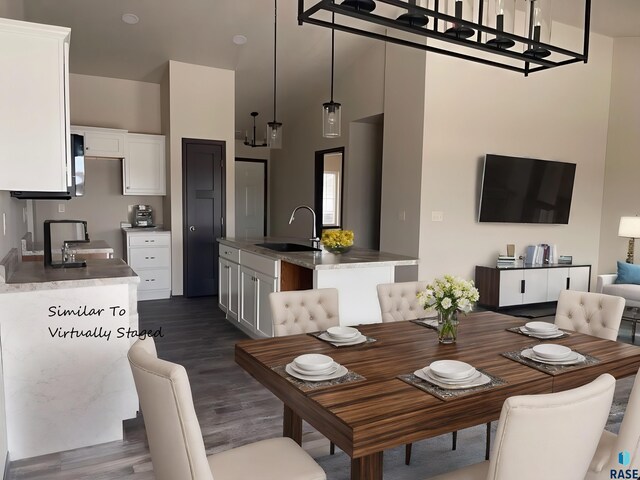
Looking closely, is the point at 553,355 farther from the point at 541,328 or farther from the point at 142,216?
the point at 142,216

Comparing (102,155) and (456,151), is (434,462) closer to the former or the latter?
(456,151)

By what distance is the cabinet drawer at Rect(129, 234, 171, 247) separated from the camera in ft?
20.6

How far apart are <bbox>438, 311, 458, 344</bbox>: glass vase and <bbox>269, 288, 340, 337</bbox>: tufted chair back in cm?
68

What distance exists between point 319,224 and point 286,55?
9.41 ft

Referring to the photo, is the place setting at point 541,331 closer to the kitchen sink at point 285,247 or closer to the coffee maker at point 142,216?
the kitchen sink at point 285,247

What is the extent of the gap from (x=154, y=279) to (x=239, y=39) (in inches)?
130

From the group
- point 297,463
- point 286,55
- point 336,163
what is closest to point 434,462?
point 297,463

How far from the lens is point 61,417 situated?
8.29 feet

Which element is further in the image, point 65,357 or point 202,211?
point 202,211

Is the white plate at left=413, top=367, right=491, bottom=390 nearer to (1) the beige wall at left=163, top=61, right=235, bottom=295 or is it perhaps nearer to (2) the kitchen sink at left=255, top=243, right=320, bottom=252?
(2) the kitchen sink at left=255, top=243, right=320, bottom=252

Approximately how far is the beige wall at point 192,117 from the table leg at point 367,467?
5.44 metres

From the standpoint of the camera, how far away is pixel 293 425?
226 centimetres

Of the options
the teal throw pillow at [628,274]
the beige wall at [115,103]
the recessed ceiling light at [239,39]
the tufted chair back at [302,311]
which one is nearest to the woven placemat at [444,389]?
the tufted chair back at [302,311]

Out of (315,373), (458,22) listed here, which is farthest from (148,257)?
(458,22)
